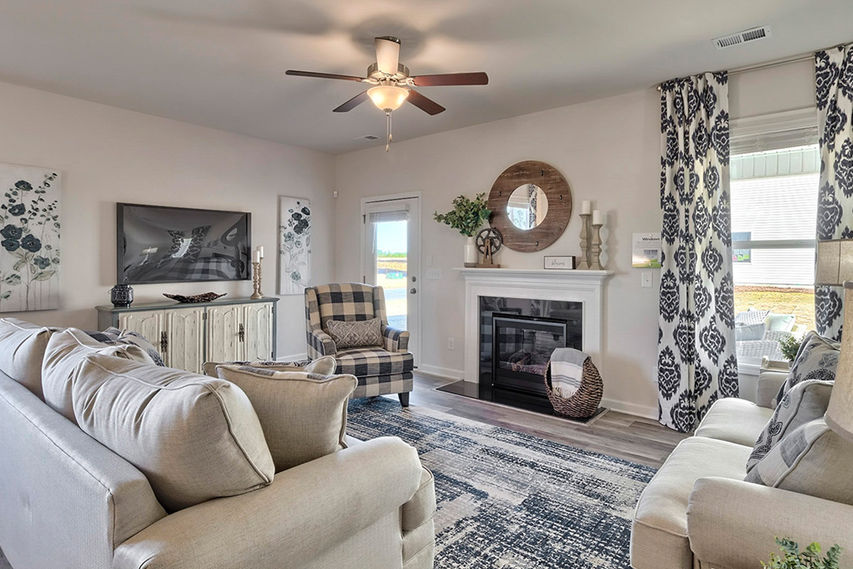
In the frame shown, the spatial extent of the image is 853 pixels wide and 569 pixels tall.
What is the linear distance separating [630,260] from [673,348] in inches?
30.9

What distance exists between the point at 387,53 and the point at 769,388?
2.84 meters

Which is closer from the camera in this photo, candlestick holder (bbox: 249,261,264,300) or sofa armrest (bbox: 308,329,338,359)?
sofa armrest (bbox: 308,329,338,359)

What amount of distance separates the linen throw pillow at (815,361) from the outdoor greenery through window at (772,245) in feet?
4.65

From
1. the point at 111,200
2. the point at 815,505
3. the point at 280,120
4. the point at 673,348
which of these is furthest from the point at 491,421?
the point at 111,200

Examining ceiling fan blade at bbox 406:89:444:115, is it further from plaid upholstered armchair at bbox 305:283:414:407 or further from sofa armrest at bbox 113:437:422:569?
sofa armrest at bbox 113:437:422:569

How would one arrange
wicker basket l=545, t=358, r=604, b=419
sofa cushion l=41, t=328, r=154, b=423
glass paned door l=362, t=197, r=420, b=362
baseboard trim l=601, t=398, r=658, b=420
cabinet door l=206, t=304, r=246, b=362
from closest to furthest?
sofa cushion l=41, t=328, r=154, b=423, wicker basket l=545, t=358, r=604, b=419, baseboard trim l=601, t=398, r=658, b=420, cabinet door l=206, t=304, r=246, b=362, glass paned door l=362, t=197, r=420, b=362

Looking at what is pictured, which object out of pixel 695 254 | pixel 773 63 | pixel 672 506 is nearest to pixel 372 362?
pixel 695 254

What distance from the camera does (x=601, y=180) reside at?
4074mm

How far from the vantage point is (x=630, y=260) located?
394 cm

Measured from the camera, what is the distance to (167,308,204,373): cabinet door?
14.3 feet

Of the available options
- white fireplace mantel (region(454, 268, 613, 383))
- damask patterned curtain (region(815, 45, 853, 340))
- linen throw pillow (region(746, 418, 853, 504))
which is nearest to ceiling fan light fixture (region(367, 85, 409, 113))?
white fireplace mantel (region(454, 268, 613, 383))

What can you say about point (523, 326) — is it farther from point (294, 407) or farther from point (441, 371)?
point (294, 407)

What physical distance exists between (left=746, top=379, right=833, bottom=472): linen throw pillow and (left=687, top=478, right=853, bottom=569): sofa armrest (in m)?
0.29

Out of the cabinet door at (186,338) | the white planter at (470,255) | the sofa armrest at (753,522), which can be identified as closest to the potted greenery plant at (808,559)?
the sofa armrest at (753,522)
